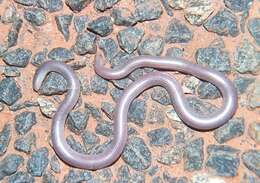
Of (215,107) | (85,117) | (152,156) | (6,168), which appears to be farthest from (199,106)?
(6,168)

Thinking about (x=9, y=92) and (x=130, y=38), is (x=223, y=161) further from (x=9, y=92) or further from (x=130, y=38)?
(x=9, y=92)

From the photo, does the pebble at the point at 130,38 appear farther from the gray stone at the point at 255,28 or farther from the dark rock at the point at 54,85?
the gray stone at the point at 255,28

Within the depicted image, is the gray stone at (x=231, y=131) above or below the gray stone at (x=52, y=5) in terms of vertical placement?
below

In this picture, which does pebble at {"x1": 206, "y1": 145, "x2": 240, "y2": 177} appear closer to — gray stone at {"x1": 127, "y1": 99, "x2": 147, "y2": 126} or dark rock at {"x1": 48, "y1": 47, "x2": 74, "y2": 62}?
gray stone at {"x1": 127, "y1": 99, "x2": 147, "y2": 126}

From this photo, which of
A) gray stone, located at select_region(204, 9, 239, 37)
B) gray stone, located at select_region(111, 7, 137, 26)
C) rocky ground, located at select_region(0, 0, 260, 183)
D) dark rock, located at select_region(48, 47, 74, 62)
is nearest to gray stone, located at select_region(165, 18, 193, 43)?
rocky ground, located at select_region(0, 0, 260, 183)

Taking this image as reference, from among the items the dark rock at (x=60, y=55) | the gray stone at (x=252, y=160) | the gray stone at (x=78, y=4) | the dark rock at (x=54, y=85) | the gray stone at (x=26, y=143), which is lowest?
the gray stone at (x=26, y=143)

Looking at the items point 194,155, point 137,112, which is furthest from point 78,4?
point 194,155

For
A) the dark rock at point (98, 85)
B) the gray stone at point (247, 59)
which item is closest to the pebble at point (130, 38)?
the dark rock at point (98, 85)

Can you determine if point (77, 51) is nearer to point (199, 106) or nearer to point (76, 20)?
point (76, 20)
